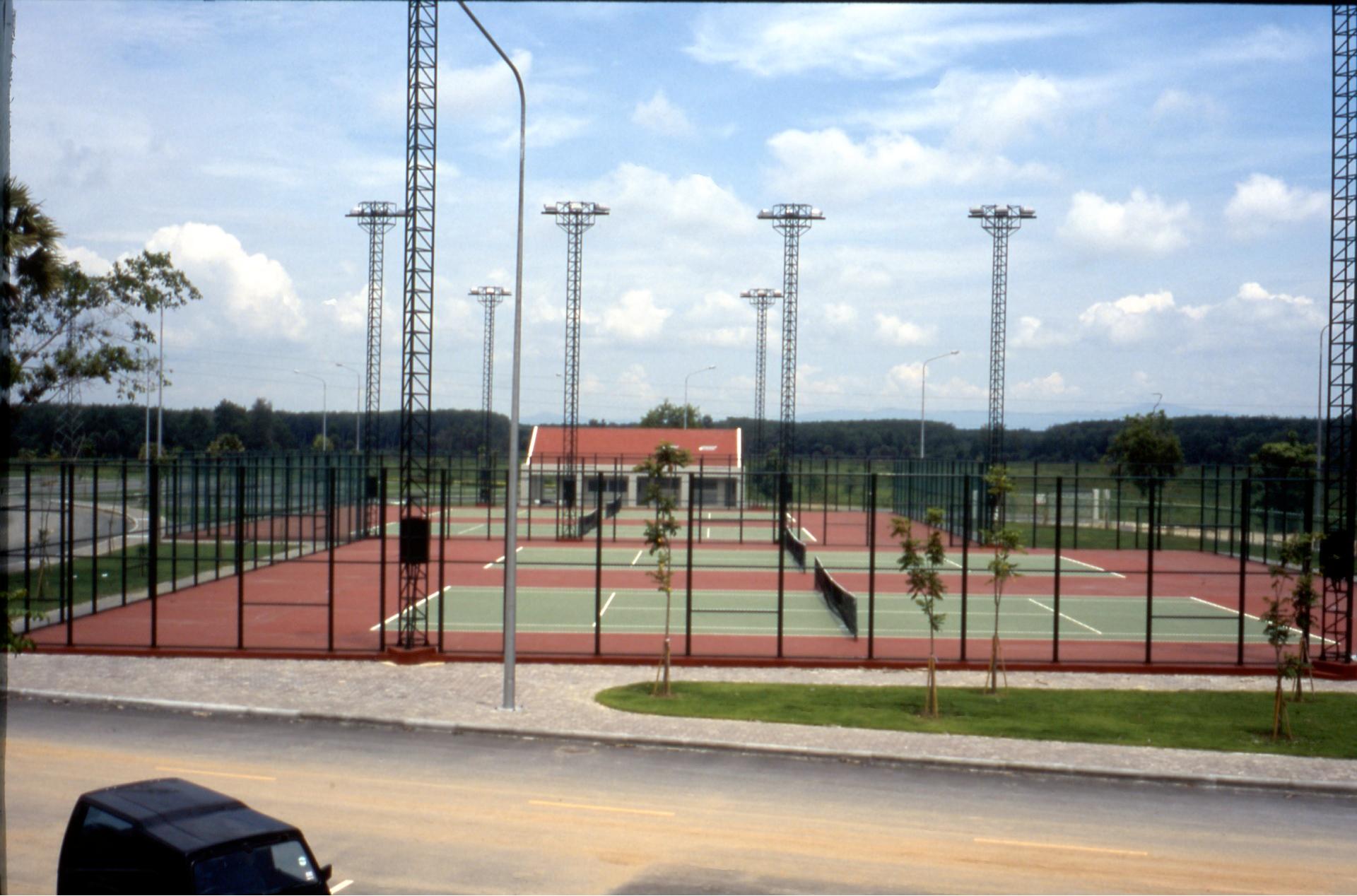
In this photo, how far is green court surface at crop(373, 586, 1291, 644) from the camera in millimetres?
32031

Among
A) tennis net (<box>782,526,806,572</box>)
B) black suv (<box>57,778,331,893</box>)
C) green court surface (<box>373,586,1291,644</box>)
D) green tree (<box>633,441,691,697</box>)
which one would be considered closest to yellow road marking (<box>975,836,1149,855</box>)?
black suv (<box>57,778,331,893</box>)

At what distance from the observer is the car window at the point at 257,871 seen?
8320 millimetres

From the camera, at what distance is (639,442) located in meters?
86.2

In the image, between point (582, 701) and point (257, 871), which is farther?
point (582, 701)

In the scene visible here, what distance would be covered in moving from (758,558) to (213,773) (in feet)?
115

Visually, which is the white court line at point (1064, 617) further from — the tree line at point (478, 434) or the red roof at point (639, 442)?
the red roof at point (639, 442)

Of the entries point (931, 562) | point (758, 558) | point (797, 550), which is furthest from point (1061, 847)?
point (758, 558)

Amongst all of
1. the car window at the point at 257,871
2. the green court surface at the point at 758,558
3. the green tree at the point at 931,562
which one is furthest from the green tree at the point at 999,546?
the green court surface at the point at 758,558

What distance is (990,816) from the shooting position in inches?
572

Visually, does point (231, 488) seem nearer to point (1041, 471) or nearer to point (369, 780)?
point (369, 780)

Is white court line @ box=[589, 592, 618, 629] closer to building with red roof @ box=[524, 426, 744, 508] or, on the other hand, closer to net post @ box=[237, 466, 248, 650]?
net post @ box=[237, 466, 248, 650]

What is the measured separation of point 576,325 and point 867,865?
51.8 meters

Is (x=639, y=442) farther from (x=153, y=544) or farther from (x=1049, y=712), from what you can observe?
(x=1049, y=712)

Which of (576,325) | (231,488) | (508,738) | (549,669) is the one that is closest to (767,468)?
(576,325)
